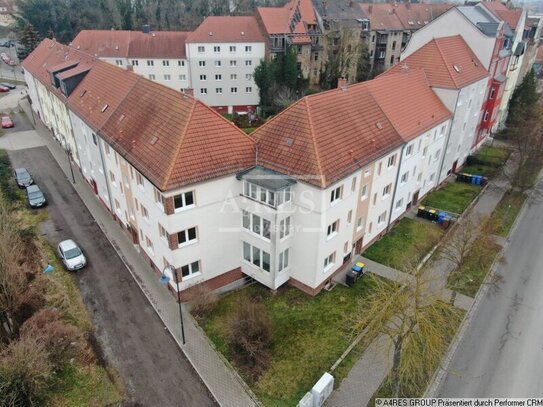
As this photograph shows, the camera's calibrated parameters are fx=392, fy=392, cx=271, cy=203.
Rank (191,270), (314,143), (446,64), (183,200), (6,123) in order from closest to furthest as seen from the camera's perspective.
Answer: (183,200)
(314,143)
(191,270)
(446,64)
(6,123)

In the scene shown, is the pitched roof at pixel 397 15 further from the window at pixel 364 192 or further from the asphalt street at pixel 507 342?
the asphalt street at pixel 507 342

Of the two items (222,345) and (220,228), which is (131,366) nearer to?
(222,345)

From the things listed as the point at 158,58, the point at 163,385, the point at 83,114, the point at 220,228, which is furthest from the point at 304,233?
the point at 158,58

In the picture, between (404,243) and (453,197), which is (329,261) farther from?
(453,197)

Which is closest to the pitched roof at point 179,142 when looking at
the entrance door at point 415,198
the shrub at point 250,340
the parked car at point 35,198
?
the shrub at point 250,340

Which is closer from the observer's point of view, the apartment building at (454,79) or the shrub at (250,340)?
the shrub at (250,340)

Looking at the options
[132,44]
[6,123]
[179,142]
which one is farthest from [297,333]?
[132,44]
